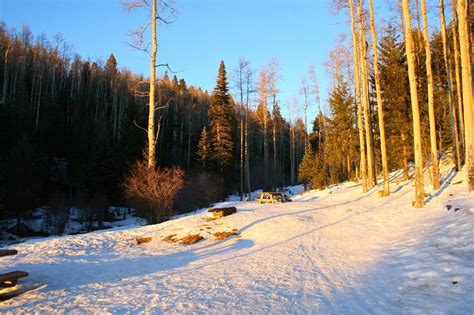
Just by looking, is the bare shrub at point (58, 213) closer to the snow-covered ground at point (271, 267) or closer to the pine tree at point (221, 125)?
the snow-covered ground at point (271, 267)

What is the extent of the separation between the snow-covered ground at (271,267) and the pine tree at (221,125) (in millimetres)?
21359

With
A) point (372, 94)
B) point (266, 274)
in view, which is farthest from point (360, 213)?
point (372, 94)

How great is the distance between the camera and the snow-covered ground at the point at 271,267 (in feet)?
14.4

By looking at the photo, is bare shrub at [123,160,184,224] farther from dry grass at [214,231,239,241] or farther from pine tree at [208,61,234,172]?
pine tree at [208,61,234,172]

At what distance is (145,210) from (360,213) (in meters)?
10.1

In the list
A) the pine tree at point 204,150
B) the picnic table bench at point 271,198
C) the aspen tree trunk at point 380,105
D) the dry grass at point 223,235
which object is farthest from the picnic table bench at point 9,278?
the pine tree at point 204,150

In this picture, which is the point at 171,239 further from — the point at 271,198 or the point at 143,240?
the point at 271,198

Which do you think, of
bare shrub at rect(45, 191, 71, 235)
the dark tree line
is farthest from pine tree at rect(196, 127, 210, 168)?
bare shrub at rect(45, 191, 71, 235)

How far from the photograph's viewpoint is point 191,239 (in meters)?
10.5

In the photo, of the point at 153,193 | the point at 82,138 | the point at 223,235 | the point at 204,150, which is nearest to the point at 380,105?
the point at 223,235

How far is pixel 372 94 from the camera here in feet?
88.1

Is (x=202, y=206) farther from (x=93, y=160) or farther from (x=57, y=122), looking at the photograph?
(x=57, y=122)

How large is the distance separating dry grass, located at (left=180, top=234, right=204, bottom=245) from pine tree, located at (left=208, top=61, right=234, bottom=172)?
884 inches

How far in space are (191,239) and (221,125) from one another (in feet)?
81.4
